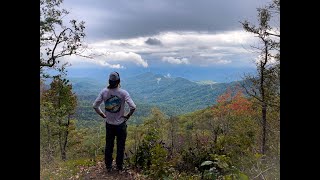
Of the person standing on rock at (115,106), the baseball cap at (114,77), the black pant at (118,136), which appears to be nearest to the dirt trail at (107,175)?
the black pant at (118,136)

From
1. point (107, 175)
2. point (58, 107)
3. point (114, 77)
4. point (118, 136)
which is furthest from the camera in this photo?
point (58, 107)

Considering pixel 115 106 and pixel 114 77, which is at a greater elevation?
pixel 114 77

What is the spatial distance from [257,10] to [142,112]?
53.4 m

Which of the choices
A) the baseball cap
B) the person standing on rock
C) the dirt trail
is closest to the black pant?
the person standing on rock

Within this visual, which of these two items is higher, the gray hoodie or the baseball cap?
the baseball cap

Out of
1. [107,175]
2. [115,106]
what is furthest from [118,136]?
[107,175]

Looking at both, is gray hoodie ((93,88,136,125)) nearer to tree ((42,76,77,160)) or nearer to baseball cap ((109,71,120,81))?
baseball cap ((109,71,120,81))

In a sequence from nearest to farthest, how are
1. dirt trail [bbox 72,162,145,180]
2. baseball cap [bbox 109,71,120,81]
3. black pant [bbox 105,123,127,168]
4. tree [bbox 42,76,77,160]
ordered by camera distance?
baseball cap [bbox 109,71,120,81], black pant [bbox 105,123,127,168], dirt trail [bbox 72,162,145,180], tree [bbox 42,76,77,160]

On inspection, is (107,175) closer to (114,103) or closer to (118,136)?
(118,136)

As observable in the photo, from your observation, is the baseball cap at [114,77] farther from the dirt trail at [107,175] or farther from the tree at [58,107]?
the tree at [58,107]

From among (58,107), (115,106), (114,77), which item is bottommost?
(58,107)

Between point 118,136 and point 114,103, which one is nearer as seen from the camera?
point 114,103
